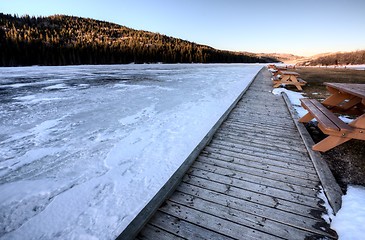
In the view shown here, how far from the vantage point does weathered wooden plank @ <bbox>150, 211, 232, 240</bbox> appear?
1613 mm

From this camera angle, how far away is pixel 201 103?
6.93 m

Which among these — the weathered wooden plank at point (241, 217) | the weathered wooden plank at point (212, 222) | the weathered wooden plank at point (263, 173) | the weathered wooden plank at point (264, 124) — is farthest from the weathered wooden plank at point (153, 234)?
the weathered wooden plank at point (264, 124)

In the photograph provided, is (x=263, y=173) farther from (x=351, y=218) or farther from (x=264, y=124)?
(x=264, y=124)

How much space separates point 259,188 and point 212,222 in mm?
833

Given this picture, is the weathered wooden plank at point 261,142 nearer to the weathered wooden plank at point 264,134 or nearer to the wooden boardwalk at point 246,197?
the wooden boardwalk at point 246,197

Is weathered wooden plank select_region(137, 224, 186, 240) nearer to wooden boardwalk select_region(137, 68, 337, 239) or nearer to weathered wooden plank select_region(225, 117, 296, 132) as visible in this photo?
wooden boardwalk select_region(137, 68, 337, 239)

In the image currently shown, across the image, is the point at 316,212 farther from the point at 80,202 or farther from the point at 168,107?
the point at 168,107

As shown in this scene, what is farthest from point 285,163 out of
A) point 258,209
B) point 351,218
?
point 258,209

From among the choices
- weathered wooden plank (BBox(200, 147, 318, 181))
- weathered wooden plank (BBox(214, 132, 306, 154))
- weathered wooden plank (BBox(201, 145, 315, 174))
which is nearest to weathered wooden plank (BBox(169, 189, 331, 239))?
weathered wooden plank (BBox(200, 147, 318, 181))

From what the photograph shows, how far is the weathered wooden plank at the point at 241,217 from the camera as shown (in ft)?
5.36

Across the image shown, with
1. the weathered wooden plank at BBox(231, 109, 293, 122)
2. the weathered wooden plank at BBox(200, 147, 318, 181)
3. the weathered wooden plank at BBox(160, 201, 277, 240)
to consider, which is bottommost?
the weathered wooden plank at BBox(160, 201, 277, 240)

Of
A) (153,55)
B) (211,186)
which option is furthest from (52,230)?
(153,55)

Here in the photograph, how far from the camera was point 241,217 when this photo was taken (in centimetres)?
179

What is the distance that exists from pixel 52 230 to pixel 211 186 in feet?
6.35
